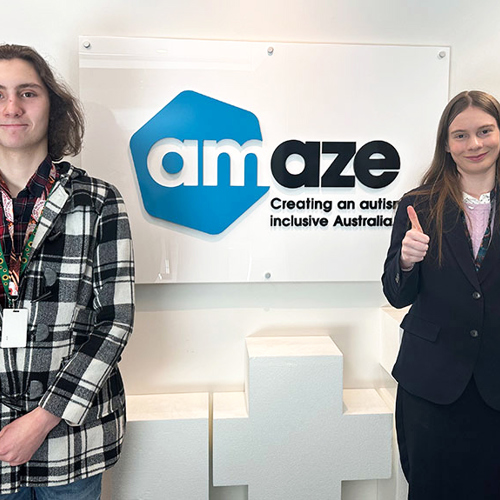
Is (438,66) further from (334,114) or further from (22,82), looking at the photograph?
(22,82)

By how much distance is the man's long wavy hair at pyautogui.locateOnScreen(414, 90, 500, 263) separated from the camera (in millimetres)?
1619

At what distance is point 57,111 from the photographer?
5.26 feet

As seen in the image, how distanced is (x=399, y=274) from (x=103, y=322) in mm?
878

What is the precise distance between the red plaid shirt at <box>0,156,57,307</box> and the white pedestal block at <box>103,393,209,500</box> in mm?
805

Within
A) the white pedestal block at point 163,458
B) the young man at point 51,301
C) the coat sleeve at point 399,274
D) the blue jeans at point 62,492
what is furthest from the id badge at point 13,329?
the coat sleeve at point 399,274

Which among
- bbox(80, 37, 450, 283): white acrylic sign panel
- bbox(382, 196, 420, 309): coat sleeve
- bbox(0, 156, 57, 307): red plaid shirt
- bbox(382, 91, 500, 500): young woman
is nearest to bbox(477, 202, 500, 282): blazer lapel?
bbox(382, 91, 500, 500): young woman

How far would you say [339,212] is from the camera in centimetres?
215

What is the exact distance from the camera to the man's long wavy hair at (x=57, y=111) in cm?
154

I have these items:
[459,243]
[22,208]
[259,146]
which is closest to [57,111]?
[22,208]

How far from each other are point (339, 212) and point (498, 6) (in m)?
1.08

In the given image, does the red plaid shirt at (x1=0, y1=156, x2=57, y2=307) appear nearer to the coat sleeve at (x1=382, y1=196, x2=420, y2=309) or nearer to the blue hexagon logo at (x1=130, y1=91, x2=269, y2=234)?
the blue hexagon logo at (x1=130, y1=91, x2=269, y2=234)

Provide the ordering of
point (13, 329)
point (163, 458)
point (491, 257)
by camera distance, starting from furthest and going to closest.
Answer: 1. point (163, 458)
2. point (491, 257)
3. point (13, 329)

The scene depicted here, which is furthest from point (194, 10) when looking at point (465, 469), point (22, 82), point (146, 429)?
point (465, 469)

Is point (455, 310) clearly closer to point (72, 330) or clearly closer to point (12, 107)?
point (72, 330)
